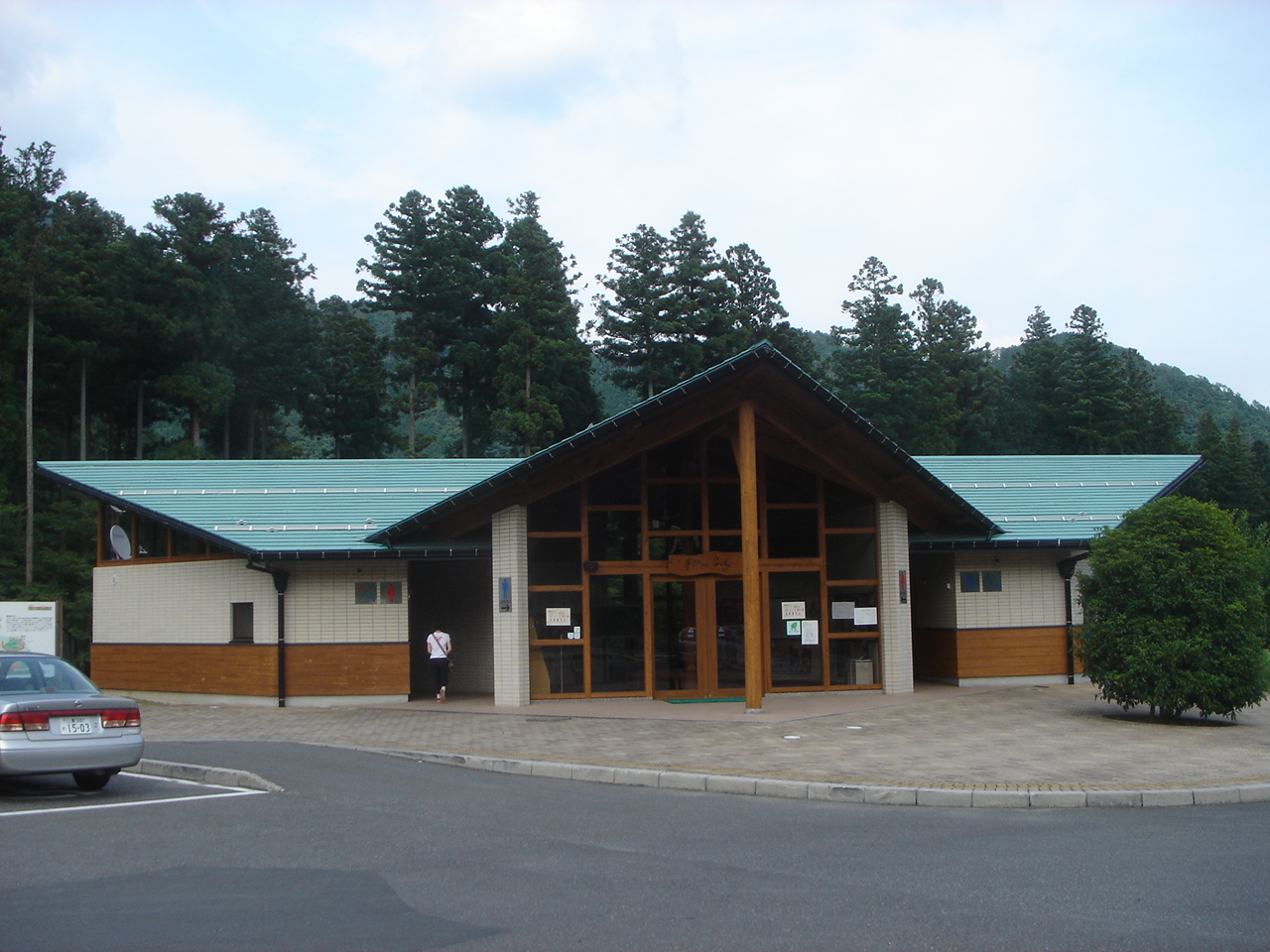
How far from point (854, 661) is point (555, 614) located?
18.4ft

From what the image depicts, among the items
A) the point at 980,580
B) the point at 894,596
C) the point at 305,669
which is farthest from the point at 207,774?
the point at 980,580

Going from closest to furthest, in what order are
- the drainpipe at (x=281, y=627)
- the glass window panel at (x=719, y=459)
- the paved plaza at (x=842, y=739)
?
the paved plaza at (x=842, y=739)
the drainpipe at (x=281, y=627)
the glass window panel at (x=719, y=459)

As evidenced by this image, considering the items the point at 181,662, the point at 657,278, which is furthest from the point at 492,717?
the point at 657,278

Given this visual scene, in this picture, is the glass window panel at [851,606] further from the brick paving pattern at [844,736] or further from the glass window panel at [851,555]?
the brick paving pattern at [844,736]

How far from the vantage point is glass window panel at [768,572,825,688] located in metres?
20.6

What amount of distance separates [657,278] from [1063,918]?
4876cm

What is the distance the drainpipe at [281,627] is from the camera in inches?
795

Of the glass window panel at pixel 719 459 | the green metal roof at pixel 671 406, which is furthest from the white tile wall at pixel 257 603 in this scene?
the glass window panel at pixel 719 459

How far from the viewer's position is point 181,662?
21.5m

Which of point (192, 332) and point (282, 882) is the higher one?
point (192, 332)

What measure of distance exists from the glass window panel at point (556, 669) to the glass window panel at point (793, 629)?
3536 millimetres

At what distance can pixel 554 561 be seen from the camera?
19.9 meters

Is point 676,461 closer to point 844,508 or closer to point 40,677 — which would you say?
point 844,508

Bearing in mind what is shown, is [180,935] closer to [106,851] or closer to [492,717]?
[106,851]
